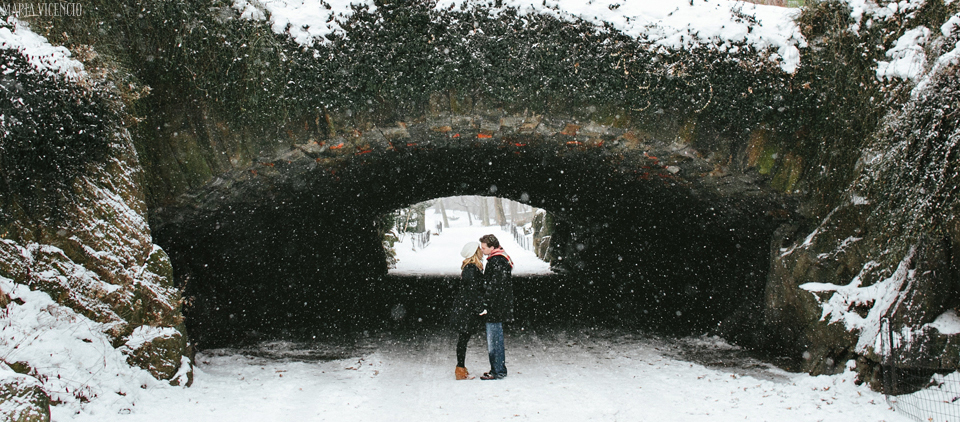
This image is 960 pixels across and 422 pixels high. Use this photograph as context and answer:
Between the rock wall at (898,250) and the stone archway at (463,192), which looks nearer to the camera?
the rock wall at (898,250)

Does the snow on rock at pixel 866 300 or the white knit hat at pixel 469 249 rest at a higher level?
the white knit hat at pixel 469 249

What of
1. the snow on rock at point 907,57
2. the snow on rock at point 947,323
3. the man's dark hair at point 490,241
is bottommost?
the snow on rock at point 947,323

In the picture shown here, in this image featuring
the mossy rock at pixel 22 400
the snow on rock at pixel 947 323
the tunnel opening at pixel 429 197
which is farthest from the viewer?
the tunnel opening at pixel 429 197

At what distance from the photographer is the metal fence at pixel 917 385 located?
3852mm

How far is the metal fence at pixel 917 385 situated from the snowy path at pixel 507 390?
0.40ft

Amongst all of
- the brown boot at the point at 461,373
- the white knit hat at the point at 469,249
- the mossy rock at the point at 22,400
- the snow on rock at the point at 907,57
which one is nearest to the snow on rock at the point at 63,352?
the mossy rock at the point at 22,400

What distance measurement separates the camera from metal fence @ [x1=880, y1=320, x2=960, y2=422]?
385cm

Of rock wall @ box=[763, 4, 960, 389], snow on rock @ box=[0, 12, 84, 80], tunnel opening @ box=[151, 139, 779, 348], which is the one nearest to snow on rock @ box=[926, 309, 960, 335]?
rock wall @ box=[763, 4, 960, 389]

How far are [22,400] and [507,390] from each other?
3213 mm

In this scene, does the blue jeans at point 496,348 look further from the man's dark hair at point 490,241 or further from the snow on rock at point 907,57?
the snow on rock at point 907,57

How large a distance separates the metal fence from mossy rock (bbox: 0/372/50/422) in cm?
565

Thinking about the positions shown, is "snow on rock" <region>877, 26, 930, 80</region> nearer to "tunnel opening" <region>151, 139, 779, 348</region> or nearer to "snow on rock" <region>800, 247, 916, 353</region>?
"snow on rock" <region>800, 247, 916, 353</region>

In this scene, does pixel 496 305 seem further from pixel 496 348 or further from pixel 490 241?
pixel 490 241

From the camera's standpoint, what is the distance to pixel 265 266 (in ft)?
25.5
